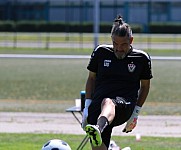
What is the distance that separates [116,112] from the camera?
683 centimetres

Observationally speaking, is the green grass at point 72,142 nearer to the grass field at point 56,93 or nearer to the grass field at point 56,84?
the grass field at point 56,93

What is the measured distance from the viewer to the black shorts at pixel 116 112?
6.86 metres

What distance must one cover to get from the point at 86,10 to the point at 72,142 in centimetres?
4415

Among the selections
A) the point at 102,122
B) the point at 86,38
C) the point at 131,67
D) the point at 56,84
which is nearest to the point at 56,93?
the point at 56,84

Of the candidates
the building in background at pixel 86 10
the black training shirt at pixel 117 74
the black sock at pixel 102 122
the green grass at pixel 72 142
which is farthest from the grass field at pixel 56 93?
the building in background at pixel 86 10

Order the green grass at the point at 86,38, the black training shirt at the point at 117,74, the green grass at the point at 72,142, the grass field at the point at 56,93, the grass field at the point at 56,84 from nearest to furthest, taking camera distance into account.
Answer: the black training shirt at the point at 117,74 < the green grass at the point at 72,142 < the grass field at the point at 56,93 < the grass field at the point at 56,84 < the green grass at the point at 86,38

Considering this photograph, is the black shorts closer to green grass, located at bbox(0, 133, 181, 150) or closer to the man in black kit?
the man in black kit

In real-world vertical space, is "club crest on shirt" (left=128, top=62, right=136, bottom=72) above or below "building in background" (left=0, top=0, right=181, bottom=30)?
above

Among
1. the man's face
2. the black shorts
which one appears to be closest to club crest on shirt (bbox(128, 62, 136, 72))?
the man's face

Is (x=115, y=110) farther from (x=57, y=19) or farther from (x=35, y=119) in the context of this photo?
(x=57, y=19)

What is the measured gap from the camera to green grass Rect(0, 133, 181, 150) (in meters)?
9.96

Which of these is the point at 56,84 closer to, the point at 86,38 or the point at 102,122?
the point at 102,122

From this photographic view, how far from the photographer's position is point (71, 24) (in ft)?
168

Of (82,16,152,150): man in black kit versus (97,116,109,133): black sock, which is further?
(82,16,152,150): man in black kit
